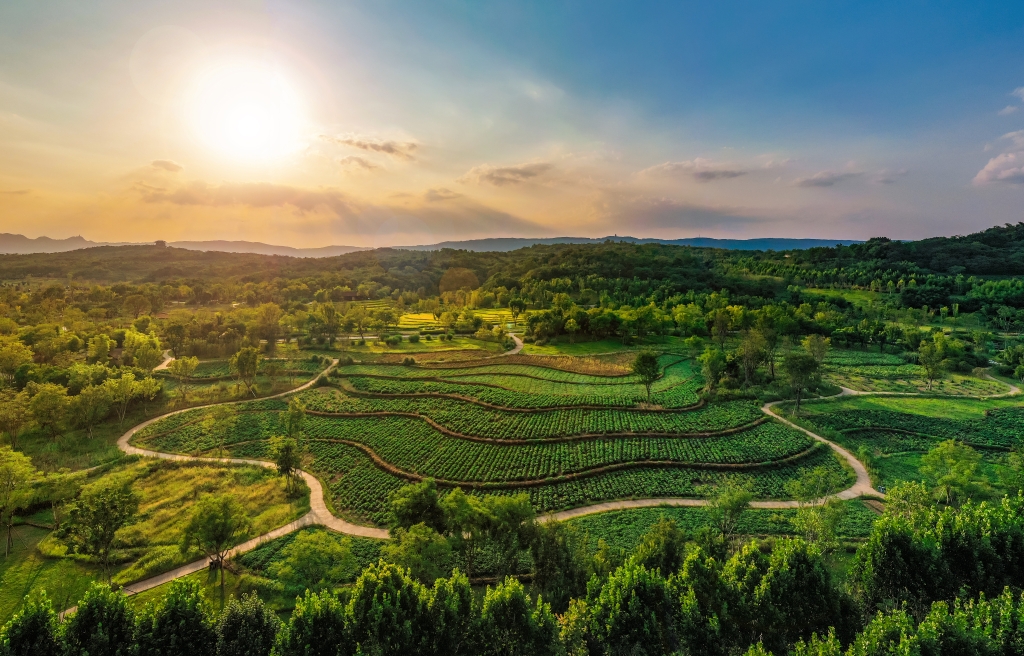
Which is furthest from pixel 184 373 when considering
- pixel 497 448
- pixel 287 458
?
pixel 497 448

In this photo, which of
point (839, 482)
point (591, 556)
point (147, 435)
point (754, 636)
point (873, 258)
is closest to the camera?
point (754, 636)

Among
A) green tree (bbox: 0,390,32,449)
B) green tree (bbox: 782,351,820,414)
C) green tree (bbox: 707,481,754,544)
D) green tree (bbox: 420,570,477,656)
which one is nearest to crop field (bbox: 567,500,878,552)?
green tree (bbox: 707,481,754,544)

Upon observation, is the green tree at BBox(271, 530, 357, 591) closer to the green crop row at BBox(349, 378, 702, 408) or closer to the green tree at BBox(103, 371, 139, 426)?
the green crop row at BBox(349, 378, 702, 408)

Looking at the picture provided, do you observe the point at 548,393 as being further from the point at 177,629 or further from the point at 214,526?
the point at 177,629

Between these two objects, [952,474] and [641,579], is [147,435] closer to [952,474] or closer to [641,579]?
[641,579]

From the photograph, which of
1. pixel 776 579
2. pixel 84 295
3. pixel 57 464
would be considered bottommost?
pixel 57 464

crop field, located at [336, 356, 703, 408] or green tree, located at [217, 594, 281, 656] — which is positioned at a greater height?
green tree, located at [217, 594, 281, 656]

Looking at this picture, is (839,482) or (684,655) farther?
(839,482)

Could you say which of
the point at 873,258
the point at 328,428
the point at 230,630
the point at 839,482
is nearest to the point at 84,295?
the point at 328,428
